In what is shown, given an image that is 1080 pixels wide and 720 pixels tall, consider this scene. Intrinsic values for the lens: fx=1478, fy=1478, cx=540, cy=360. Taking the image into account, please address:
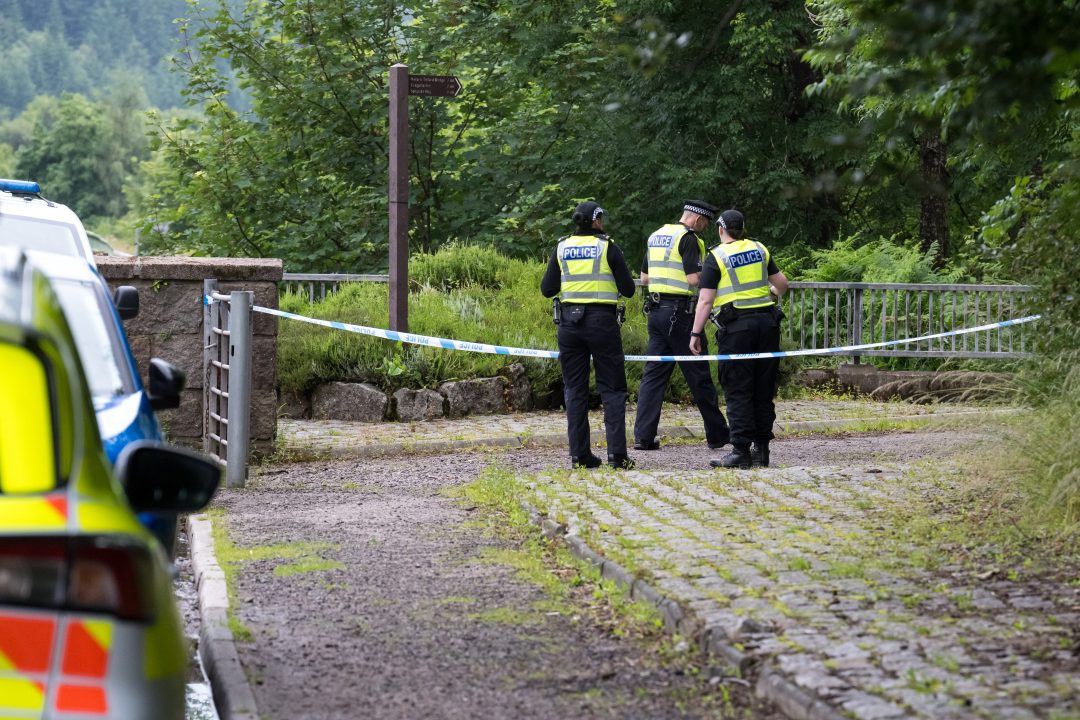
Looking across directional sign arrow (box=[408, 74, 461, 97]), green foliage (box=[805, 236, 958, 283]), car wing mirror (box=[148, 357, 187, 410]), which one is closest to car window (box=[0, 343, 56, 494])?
car wing mirror (box=[148, 357, 187, 410])

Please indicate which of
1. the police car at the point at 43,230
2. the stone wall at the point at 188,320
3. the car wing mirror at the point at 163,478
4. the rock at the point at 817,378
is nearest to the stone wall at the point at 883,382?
the rock at the point at 817,378

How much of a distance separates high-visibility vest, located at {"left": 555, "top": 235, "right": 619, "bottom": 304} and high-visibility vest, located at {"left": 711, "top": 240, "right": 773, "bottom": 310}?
2.67 feet

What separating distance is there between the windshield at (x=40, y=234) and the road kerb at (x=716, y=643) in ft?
11.2

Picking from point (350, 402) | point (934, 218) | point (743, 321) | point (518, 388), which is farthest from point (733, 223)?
point (934, 218)

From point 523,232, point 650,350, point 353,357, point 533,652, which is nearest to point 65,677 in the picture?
point 533,652

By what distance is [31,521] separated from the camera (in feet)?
9.65

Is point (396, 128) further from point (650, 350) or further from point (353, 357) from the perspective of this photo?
point (650, 350)

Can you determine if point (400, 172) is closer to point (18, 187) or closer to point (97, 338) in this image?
point (18, 187)

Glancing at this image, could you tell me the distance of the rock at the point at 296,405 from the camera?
14.9 metres

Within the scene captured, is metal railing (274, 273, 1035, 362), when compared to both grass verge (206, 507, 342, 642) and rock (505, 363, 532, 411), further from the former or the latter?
grass verge (206, 507, 342, 642)

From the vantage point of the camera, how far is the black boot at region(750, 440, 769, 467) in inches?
442

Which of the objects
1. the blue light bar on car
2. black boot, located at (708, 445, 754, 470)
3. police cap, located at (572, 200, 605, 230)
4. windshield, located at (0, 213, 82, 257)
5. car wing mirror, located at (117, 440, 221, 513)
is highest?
the blue light bar on car

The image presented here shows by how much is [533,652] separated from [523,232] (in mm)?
18002

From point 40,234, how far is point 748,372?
16.5 feet
